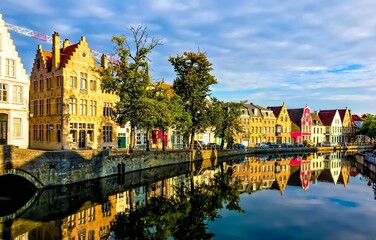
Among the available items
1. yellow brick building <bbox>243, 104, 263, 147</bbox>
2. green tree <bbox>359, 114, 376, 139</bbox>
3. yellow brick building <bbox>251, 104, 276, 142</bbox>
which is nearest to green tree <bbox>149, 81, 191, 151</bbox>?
yellow brick building <bbox>243, 104, 263, 147</bbox>

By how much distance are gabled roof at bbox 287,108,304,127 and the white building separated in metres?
85.9

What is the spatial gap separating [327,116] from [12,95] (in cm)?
10384

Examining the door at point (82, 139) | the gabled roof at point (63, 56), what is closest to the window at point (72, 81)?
the gabled roof at point (63, 56)

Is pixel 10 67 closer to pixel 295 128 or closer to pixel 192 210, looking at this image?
pixel 192 210

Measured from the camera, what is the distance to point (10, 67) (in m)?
35.8

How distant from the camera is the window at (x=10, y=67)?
116ft

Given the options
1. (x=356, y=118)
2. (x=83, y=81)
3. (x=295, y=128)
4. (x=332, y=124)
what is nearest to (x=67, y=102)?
(x=83, y=81)

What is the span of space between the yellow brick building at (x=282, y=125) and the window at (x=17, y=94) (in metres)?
74.7

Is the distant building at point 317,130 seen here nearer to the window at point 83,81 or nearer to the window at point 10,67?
the window at point 83,81

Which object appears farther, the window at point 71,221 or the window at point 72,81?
the window at point 72,81

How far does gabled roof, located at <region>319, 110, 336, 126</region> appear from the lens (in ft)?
369

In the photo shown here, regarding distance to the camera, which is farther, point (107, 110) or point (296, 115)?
point (296, 115)

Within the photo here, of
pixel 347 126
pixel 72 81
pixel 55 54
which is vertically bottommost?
pixel 347 126

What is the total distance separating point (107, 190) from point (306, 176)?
2568 cm
